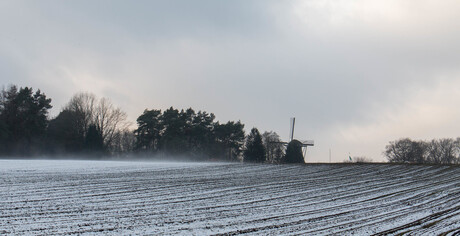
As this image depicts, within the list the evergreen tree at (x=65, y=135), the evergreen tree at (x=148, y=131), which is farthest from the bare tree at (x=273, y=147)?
the evergreen tree at (x=65, y=135)

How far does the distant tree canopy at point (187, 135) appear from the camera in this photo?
8325 cm

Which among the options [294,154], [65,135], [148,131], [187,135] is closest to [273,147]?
[187,135]

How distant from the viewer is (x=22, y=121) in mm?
73375

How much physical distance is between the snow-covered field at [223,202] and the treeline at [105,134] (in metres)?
29.5

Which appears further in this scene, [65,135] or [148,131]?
[148,131]

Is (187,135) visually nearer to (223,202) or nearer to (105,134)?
(105,134)

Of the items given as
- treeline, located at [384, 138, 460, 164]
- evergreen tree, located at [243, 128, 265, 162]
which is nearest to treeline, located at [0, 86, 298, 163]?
evergreen tree, located at [243, 128, 265, 162]

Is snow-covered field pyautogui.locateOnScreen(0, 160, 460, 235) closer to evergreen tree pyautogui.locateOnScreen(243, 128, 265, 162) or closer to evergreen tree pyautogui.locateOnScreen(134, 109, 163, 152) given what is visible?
evergreen tree pyautogui.locateOnScreen(243, 128, 265, 162)

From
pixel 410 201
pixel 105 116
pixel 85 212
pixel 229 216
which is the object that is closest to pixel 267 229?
pixel 229 216

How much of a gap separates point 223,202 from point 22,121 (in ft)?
187

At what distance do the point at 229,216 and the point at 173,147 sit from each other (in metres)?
60.9

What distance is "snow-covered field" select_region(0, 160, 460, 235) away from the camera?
19.0 meters

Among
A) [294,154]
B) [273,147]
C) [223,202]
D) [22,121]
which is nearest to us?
[223,202]

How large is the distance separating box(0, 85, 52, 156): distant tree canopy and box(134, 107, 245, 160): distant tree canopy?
58.1 feet
